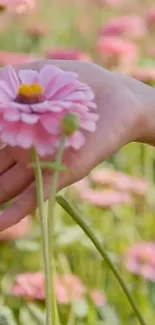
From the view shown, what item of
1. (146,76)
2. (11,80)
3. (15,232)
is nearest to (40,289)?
(15,232)

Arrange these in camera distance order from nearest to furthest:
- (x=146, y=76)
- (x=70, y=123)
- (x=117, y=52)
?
(x=70, y=123) < (x=146, y=76) < (x=117, y=52)

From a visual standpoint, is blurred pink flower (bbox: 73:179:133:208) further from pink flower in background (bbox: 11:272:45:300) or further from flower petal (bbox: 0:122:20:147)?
flower petal (bbox: 0:122:20:147)

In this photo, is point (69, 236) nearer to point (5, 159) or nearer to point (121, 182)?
point (121, 182)

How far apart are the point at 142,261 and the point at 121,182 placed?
0.62 ft

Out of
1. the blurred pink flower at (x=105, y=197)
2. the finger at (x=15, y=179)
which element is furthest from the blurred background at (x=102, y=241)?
the finger at (x=15, y=179)

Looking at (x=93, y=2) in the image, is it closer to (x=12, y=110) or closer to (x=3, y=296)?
(x=3, y=296)

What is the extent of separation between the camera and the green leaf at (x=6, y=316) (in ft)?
2.58

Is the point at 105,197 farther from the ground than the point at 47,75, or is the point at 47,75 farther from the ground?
the point at 47,75

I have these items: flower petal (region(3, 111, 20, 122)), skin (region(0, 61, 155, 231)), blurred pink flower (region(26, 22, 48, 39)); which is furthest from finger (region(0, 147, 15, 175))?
blurred pink flower (region(26, 22, 48, 39))

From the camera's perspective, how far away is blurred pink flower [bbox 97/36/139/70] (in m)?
1.57

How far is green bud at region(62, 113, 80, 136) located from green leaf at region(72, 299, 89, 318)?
0.38 meters

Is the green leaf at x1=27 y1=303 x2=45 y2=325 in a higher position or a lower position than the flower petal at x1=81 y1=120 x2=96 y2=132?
lower

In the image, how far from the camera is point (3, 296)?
0.93 meters

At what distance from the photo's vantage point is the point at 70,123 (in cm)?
49
